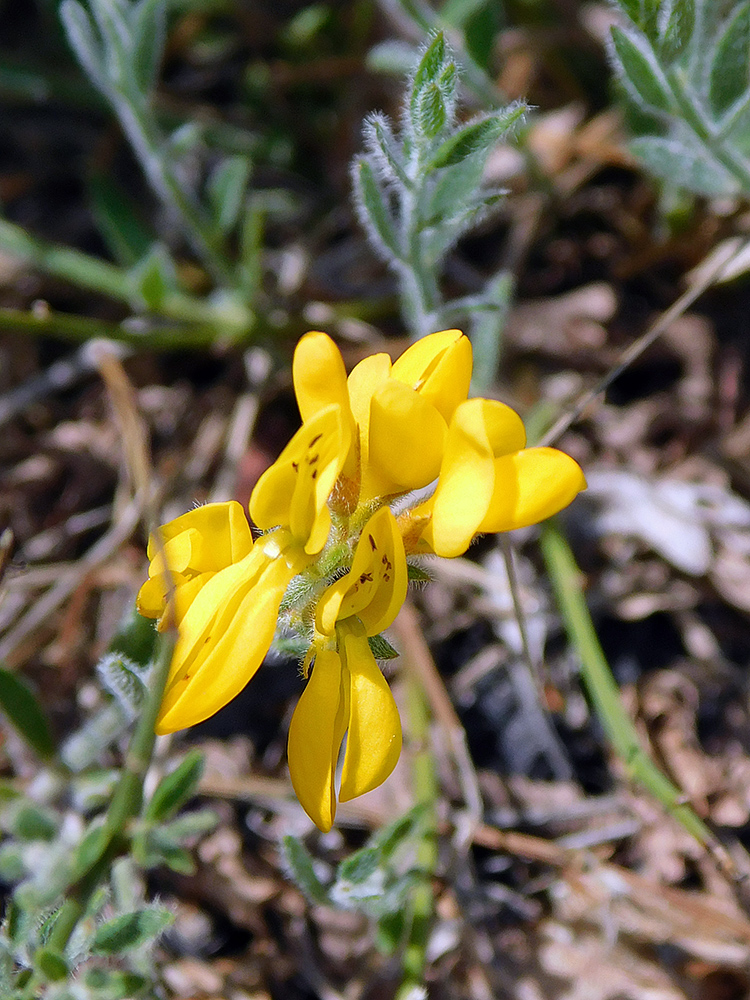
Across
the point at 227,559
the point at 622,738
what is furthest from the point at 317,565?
the point at 622,738

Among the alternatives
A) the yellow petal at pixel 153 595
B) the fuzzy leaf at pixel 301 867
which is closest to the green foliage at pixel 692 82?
the yellow petal at pixel 153 595

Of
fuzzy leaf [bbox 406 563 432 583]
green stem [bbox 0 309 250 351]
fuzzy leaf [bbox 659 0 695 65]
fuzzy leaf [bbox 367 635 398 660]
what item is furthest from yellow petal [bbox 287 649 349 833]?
green stem [bbox 0 309 250 351]

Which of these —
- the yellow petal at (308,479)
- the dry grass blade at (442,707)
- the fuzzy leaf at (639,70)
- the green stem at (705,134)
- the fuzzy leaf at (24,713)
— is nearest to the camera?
the yellow petal at (308,479)

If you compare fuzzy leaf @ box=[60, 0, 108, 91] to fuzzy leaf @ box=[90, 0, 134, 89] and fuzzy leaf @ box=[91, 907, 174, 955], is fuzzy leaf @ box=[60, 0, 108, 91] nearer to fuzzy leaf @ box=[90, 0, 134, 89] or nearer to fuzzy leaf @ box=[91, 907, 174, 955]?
fuzzy leaf @ box=[90, 0, 134, 89]

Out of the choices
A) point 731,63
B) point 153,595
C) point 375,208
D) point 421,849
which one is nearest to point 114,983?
point 421,849

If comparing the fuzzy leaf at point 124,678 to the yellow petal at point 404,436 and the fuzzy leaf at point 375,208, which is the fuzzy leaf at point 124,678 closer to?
the yellow petal at point 404,436

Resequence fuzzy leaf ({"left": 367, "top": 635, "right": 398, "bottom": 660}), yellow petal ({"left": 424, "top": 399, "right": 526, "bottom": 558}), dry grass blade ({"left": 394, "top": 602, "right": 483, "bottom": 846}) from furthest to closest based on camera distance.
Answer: dry grass blade ({"left": 394, "top": 602, "right": 483, "bottom": 846}) → fuzzy leaf ({"left": 367, "top": 635, "right": 398, "bottom": 660}) → yellow petal ({"left": 424, "top": 399, "right": 526, "bottom": 558})

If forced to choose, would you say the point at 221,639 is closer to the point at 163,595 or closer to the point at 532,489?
the point at 163,595
